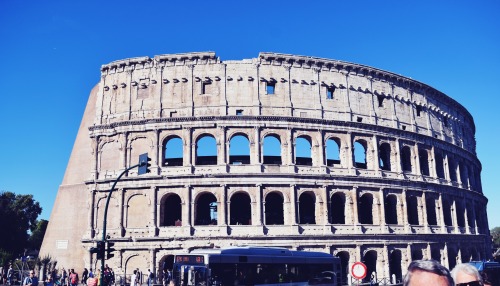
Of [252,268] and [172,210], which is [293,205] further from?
[252,268]

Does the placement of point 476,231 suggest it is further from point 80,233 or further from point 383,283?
point 80,233

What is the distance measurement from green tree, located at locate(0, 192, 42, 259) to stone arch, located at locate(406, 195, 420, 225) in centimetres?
3420

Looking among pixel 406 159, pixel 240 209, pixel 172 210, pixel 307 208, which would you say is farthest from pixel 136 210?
pixel 406 159

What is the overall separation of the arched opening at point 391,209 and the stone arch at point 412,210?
4.30 feet

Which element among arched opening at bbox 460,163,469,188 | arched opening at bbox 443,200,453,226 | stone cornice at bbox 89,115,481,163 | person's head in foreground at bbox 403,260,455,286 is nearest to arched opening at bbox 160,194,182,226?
stone cornice at bbox 89,115,481,163

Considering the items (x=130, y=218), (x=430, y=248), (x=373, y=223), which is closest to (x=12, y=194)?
(x=130, y=218)

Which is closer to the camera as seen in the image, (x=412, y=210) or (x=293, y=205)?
(x=293, y=205)

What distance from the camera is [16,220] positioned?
45562 mm

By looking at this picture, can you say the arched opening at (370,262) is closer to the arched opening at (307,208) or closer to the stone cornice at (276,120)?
the arched opening at (307,208)

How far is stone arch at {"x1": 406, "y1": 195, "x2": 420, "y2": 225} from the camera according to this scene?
3156cm

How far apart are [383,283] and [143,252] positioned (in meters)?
15.4

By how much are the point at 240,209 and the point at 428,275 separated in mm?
26669

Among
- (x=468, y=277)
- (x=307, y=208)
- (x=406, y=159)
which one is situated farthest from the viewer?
(x=406, y=159)

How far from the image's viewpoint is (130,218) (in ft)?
89.6
